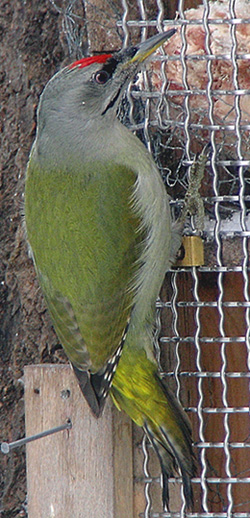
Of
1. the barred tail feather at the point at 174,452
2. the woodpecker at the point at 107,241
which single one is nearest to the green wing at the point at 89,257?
the woodpecker at the point at 107,241

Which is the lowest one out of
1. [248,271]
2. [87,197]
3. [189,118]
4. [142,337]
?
[142,337]

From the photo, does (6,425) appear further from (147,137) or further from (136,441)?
(147,137)

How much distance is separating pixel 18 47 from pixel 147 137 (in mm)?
555

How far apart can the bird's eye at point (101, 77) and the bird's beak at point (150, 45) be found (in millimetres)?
93

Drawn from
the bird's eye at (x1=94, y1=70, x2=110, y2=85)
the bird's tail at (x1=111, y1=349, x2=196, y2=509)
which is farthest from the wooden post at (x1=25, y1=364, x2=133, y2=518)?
the bird's eye at (x1=94, y1=70, x2=110, y2=85)

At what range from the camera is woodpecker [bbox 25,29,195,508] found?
2586mm

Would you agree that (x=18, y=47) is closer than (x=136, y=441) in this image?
No

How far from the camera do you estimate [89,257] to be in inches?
103

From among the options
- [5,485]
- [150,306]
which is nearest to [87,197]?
[150,306]

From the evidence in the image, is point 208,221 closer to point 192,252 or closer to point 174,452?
point 192,252

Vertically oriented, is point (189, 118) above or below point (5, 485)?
above

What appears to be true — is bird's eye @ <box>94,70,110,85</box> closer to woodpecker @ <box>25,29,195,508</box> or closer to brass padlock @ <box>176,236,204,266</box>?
woodpecker @ <box>25,29,195,508</box>

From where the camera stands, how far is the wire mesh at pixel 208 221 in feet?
8.57

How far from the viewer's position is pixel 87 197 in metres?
2.66
